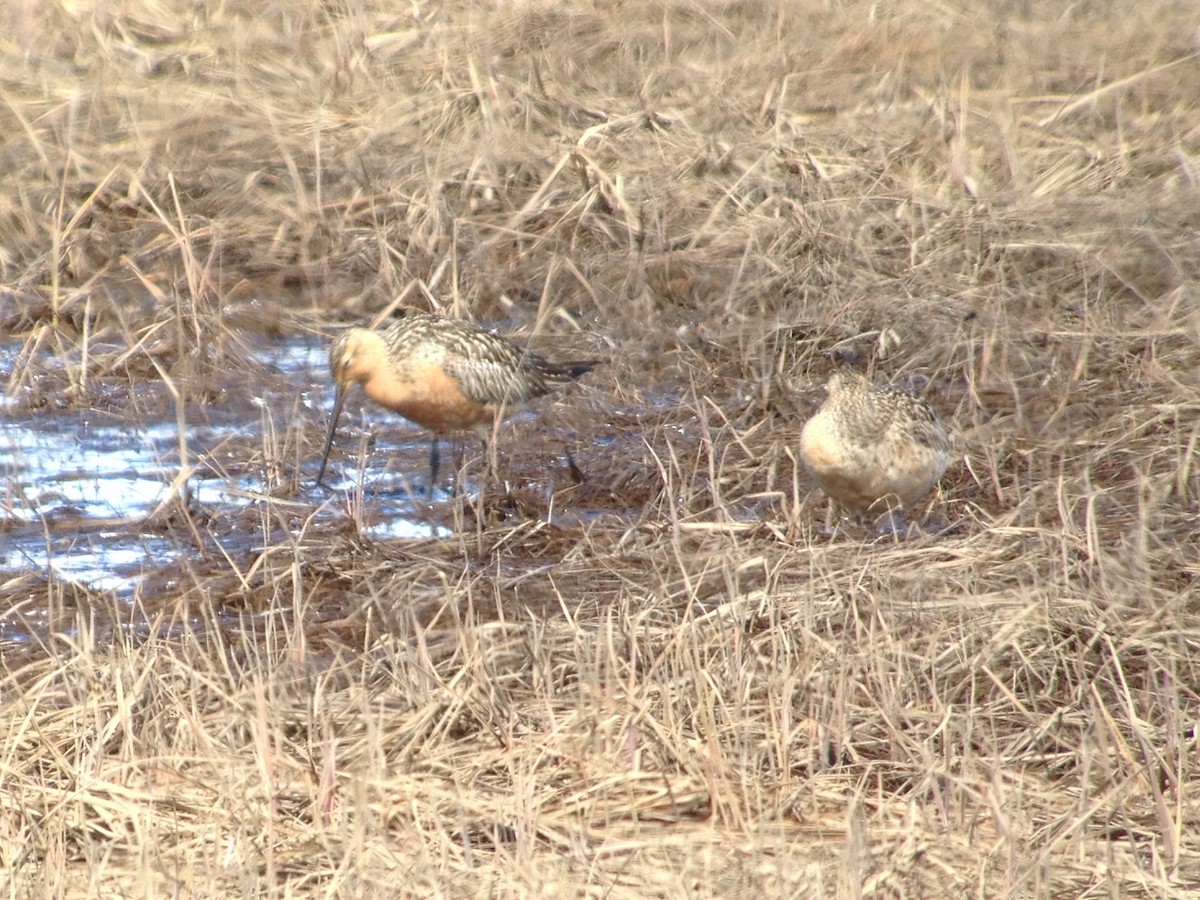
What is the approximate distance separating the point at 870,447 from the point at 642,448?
1.25 meters

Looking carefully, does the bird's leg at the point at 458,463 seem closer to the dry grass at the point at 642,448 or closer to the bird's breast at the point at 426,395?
the bird's breast at the point at 426,395

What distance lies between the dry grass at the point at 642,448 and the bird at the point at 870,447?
19 cm

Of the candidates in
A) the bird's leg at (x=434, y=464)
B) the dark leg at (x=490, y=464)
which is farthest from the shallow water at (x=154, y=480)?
the dark leg at (x=490, y=464)

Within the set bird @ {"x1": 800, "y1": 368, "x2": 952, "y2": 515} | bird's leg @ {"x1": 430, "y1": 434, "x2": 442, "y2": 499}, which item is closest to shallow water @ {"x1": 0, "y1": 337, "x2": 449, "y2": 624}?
bird's leg @ {"x1": 430, "y1": 434, "x2": 442, "y2": 499}

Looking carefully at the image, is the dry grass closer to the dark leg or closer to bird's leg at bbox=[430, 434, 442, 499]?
the dark leg

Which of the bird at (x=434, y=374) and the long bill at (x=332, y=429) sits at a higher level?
the bird at (x=434, y=374)

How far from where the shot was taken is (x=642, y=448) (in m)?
6.81

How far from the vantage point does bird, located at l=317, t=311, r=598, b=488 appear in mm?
6785

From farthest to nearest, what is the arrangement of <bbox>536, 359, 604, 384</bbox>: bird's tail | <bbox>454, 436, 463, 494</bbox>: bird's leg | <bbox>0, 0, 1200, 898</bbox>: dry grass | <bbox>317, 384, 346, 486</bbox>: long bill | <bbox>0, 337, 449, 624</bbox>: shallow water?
1. <bbox>536, 359, 604, 384</bbox>: bird's tail
2. <bbox>317, 384, 346, 486</bbox>: long bill
3. <bbox>454, 436, 463, 494</bbox>: bird's leg
4. <bbox>0, 337, 449, 624</bbox>: shallow water
5. <bbox>0, 0, 1200, 898</bbox>: dry grass

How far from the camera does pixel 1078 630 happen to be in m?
4.43

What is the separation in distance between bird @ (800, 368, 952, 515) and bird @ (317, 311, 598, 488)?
1.42 m

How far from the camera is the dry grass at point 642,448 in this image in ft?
12.4

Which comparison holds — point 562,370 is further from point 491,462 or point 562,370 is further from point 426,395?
point 491,462

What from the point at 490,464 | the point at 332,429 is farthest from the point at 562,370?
the point at 332,429
